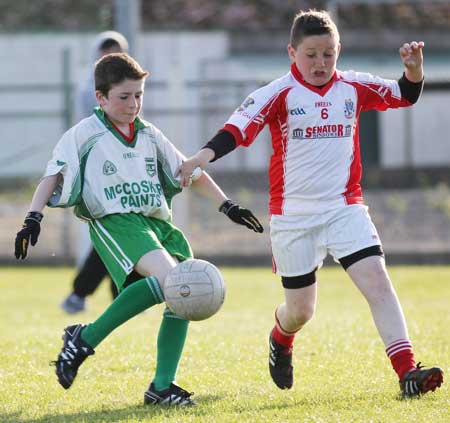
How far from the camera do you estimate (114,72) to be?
5629 mm

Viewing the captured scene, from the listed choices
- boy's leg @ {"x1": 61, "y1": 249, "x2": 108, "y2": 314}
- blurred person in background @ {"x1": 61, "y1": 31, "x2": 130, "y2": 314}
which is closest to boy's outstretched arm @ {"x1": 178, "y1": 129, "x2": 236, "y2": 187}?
blurred person in background @ {"x1": 61, "y1": 31, "x2": 130, "y2": 314}

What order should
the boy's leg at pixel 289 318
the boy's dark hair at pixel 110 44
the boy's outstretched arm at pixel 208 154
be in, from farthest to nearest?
the boy's dark hair at pixel 110 44 → the boy's leg at pixel 289 318 → the boy's outstretched arm at pixel 208 154

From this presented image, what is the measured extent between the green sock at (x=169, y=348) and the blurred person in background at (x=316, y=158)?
0.64m

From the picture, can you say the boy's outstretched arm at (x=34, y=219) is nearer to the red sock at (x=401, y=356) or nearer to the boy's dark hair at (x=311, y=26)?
the boy's dark hair at (x=311, y=26)

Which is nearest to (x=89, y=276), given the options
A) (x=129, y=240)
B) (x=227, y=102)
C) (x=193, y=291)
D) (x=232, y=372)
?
(x=232, y=372)

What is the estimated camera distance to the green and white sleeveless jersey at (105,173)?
5.59 meters

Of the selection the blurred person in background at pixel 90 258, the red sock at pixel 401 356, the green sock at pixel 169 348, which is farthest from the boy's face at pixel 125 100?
the blurred person in background at pixel 90 258

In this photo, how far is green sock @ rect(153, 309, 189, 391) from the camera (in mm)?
5434

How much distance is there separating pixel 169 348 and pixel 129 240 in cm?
54

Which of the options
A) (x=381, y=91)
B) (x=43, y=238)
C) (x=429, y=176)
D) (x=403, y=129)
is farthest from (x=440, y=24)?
(x=381, y=91)

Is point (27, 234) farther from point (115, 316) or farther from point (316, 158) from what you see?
point (316, 158)

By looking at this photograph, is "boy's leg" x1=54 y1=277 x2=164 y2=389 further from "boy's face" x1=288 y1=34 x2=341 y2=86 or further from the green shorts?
"boy's face" x1=288 y1=34 x2=341 y2=86

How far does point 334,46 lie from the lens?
5.64 metres

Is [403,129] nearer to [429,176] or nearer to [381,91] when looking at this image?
[429,176]
